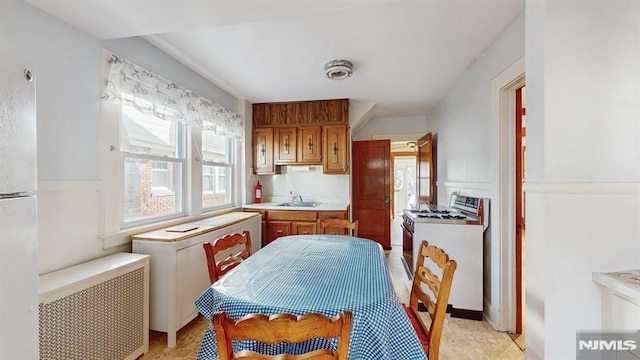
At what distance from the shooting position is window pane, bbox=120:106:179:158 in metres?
2.21

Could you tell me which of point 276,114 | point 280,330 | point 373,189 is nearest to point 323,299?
point 280,330

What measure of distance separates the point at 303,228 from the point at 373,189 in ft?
5.76

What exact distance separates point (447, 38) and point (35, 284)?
287cm

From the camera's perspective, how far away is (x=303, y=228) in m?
3.61

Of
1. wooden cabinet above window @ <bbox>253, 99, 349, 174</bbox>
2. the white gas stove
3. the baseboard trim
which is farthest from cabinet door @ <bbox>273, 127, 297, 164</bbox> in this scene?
the baseboard trim

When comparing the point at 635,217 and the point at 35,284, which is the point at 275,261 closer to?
the point at 35,284

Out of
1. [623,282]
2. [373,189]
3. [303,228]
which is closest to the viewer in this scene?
[623,282]

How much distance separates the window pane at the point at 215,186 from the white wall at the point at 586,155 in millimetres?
3221

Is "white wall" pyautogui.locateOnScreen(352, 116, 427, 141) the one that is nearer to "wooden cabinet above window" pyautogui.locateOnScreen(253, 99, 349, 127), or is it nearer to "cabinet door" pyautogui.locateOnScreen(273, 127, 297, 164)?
"wooden cabinet above window" pyautogui.locateOnScreen(253, 99, 349, 127)

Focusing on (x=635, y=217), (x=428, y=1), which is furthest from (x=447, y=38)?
(x=635, y=217)

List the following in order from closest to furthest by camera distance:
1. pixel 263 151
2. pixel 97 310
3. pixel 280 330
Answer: pixel 280 330
pixel 97 310
pixel 263 151

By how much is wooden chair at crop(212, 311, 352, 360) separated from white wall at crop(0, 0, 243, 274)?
63.0 inches

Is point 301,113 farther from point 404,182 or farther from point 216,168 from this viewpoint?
point 404,182

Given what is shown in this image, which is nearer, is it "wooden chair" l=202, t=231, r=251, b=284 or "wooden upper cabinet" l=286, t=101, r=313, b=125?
"wooden chair" l=202, t=231, r=251, b=284
